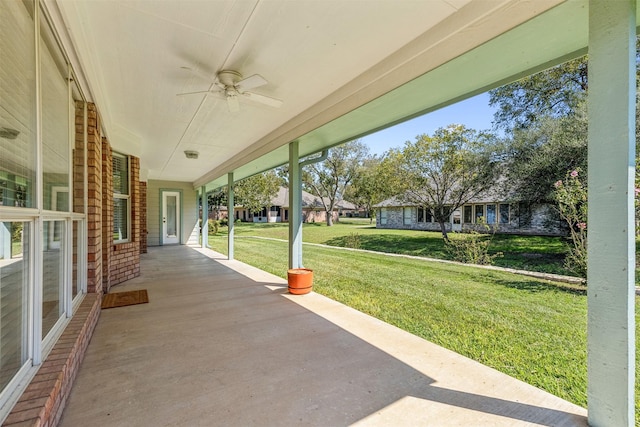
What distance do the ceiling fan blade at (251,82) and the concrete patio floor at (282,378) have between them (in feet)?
9.18

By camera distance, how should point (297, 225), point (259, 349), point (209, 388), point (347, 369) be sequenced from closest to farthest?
point (209, 388) → point (347, 369) → point (259, 349) → point (297, 225)

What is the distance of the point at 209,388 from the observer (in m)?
2.40

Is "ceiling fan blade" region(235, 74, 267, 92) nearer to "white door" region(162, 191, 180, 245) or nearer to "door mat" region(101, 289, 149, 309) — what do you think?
"door mat" region(101, 289, 149, 309)

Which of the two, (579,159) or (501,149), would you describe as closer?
(579,159)

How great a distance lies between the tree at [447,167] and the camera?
37.9 feet

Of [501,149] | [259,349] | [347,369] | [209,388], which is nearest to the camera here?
[209,388]

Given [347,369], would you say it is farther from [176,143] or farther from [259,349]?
[176,143]

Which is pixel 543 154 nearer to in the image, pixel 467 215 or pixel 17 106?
pixel 467 215

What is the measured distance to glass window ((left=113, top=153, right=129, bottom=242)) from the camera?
6.16 m

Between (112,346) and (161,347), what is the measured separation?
0.52 m

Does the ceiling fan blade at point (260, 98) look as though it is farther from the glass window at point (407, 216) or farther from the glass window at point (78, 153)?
the glass window at point (407, 216)

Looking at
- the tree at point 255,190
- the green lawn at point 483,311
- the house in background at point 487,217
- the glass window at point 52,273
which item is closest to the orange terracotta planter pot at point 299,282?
the green lawn at point 483,311

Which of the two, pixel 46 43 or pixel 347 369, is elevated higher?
pixel 46 43

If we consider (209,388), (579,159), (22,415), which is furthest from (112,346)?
(579,159)
